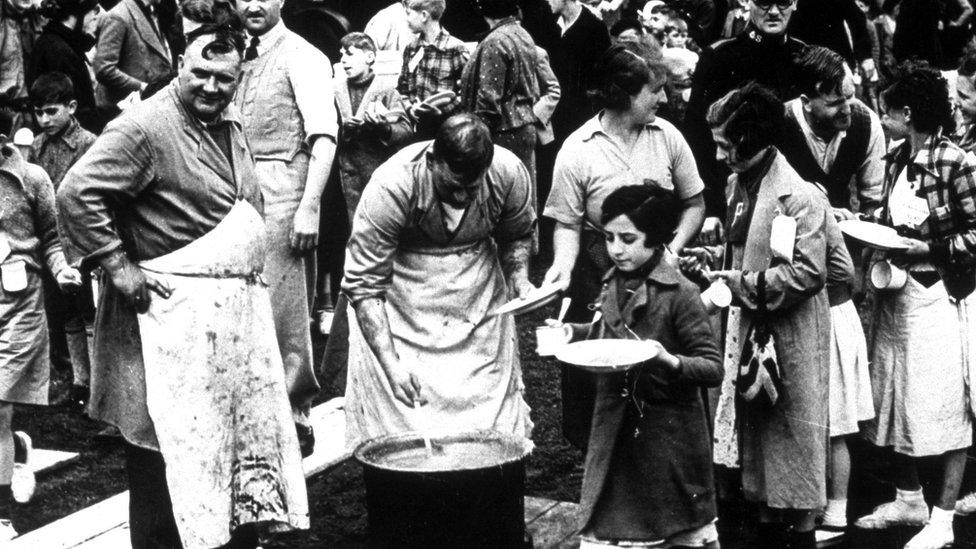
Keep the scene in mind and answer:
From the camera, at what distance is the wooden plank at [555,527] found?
18.5ft

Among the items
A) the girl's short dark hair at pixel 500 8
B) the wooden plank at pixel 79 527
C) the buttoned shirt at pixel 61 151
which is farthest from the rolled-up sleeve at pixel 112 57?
the wooden plank at pixel 79 527

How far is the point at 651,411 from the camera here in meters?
4.58

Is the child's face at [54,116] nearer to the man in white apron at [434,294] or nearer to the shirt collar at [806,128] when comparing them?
the man in white apron at [434,294]

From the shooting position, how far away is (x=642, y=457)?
15.0ft

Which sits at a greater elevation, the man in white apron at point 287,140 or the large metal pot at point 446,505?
the man in white apron at point 287,140

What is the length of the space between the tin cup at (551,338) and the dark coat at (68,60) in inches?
192

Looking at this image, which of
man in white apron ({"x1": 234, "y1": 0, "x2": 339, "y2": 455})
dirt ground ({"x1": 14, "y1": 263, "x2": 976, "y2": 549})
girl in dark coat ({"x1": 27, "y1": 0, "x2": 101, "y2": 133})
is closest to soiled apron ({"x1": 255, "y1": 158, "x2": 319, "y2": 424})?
man in white apron ({"x1": 234, "y1": 0, "x2": 339, "y2": 455})

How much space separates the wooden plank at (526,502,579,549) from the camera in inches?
222

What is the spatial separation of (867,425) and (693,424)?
1.79 m

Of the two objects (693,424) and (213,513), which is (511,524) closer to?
(693,424)

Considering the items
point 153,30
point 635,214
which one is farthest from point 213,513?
point 153,30

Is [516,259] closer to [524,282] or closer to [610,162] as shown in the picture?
[524,282]

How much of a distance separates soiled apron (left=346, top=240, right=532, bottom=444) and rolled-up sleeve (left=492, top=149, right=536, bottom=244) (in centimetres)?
10

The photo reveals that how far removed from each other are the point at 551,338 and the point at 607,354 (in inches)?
11.6
